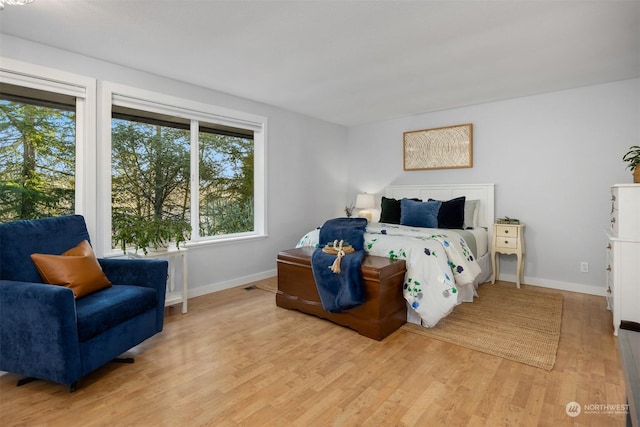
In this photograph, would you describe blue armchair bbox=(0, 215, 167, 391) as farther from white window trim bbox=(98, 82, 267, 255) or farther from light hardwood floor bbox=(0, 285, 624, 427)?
white window trim bbox=(98, 82, 267, 255)

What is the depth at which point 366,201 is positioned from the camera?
5.27 meters

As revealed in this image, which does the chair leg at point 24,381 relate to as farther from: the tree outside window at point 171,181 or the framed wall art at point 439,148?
the framed wall art at point 439,148

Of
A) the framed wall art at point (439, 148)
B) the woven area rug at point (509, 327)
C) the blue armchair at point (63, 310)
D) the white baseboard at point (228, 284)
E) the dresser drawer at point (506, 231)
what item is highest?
the framed wall art at point (439, 148)

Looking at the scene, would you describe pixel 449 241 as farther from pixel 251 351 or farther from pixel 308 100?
pixel 308 100

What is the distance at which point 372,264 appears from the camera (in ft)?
8.79

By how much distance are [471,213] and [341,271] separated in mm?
2422

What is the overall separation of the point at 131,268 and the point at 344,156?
13.4ft

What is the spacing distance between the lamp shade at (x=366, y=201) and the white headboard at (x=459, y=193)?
0.31 m

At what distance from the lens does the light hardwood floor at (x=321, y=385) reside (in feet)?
5.47

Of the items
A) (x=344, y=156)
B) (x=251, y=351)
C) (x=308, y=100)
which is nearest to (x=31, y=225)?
(x=251, y=351)

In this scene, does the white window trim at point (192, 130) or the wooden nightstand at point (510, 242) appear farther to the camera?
the wooden nightstand at point (510, 242)

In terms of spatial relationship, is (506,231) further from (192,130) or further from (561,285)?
(192,130)

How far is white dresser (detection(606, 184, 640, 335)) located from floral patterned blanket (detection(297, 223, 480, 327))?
1.07 m

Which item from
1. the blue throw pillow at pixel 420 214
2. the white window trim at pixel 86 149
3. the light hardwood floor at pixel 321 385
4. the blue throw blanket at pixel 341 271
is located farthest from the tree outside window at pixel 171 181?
the blue throw pillow at pixel 420 214
